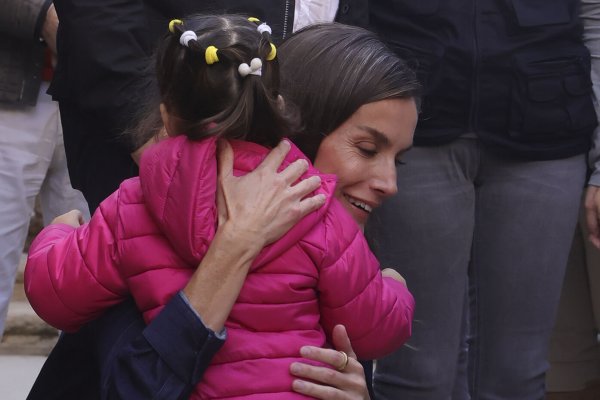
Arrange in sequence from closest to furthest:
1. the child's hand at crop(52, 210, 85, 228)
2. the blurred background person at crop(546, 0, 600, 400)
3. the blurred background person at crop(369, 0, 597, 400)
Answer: the child's hand at crop(52, 210, 85, 228) → the blurred background person at crop(369, 0, 597, 400) → the blurred background person at crop(546, 0, 600, 400)

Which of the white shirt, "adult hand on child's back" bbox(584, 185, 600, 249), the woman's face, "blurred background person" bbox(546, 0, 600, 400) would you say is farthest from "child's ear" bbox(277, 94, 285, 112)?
"blurred background person" bbox(546, 0, 600, 400)

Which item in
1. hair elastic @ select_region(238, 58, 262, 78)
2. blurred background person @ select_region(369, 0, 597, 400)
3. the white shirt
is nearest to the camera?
hair elastic @ select_region(238, 58, 262, 78)

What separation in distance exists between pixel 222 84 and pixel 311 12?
0.82 meters

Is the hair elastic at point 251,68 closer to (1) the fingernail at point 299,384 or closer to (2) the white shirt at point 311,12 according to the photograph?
(1) the fingernail at point 299,384

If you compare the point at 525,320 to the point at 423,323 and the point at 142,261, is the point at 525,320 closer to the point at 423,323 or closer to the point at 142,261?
the point at 423,323

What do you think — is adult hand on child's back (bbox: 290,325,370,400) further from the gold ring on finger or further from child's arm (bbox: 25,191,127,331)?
child's arm (bbox: 25,191,127,331)

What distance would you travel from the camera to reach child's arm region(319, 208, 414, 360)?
1.91 m

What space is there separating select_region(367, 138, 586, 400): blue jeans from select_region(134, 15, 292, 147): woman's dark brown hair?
1.05 metres

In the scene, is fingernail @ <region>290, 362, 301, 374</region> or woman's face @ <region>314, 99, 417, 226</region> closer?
fingernail @ <region>290, 362, 301, 374</region>

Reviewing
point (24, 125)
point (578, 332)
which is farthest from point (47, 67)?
point (578, 332)

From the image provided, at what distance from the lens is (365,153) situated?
2205mm

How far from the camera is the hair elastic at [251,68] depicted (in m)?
1.81

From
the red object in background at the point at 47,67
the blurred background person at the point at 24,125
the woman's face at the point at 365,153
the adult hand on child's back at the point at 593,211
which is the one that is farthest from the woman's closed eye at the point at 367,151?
the red object in background at the point at 47,67

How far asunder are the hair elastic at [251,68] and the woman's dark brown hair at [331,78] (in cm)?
31
